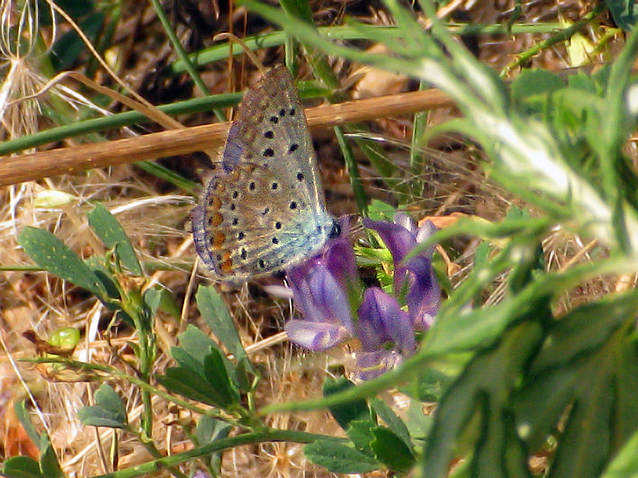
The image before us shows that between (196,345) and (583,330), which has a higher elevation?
(583,330)

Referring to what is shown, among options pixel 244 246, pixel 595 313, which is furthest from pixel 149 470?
pixel 595 313

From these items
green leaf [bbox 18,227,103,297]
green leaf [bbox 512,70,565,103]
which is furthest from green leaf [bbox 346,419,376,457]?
green leaf [bbox 18,227,103,297]

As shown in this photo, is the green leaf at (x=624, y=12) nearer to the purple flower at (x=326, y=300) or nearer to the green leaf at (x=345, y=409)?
the purple flower at (x=326, y=300)

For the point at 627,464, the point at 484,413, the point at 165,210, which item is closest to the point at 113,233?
the point at 165,210

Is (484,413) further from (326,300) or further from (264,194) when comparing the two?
(264,194)

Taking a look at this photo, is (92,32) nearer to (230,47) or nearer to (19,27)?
(19,27)
